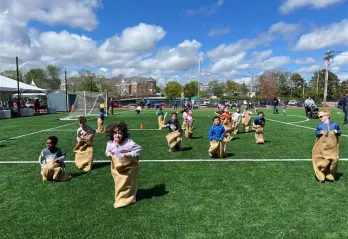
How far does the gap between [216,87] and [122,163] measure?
13611 centimetres

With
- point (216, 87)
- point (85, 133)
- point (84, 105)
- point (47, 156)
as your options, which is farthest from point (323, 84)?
point (47, 156)

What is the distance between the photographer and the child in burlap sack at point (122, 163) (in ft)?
15.5

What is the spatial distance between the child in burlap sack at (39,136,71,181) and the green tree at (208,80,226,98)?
13041 centimetres

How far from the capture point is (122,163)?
15.4 ft

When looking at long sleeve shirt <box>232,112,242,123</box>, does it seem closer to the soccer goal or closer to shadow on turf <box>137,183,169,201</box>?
shadow on turf <box>137,183,169,201</box>

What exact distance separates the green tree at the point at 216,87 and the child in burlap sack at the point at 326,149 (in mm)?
129785

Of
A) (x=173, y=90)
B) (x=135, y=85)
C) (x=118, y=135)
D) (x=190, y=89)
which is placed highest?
(x=135, y=85)

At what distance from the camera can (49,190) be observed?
18.9 ft

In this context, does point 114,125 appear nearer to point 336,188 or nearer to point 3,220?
point 3,220

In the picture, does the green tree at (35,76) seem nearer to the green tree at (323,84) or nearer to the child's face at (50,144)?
the child's face at (50,144)

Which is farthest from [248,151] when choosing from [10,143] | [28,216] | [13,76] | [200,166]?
[13,76]

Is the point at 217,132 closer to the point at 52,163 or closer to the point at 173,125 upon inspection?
the point at 173,125

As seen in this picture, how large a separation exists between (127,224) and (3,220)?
203cm

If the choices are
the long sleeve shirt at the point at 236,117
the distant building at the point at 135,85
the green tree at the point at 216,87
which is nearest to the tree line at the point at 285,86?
the green tree at the point at 216,87
